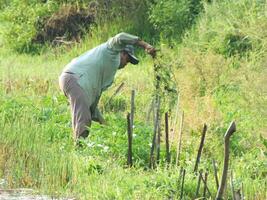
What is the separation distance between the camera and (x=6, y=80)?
1360cm

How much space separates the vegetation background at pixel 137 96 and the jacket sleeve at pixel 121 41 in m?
0.37

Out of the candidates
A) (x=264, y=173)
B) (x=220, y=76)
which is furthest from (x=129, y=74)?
(x=264, y=173)

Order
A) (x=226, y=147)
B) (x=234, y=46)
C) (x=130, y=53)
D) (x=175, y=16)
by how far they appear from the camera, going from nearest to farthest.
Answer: (x=226, y=147), (x=130, y=53), (x=234, y=46), (x=175, y=16)

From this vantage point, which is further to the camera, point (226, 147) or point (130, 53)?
point (130, 53)

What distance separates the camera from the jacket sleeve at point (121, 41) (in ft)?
28.2

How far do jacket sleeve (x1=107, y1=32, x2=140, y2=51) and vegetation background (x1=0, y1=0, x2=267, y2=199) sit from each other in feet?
1.20

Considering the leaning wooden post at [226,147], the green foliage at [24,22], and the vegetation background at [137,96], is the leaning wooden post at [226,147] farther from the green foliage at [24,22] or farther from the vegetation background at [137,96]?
the green foliage at [24,22]

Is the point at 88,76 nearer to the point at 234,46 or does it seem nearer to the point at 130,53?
the point at 130,53

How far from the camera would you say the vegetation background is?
7.16 metres

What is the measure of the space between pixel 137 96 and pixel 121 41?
3.77 m

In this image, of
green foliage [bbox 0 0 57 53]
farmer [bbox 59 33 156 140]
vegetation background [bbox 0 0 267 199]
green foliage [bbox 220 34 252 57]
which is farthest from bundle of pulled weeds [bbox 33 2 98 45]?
farmer [bbox 59 33 156 140]

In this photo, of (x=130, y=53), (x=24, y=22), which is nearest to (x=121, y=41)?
(x=130, y=53)

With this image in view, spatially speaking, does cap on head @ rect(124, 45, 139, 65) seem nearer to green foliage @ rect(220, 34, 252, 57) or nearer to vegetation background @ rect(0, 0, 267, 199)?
vegetation background @ rect(0, 0, 267, 199)

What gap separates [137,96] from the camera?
40.7ft
